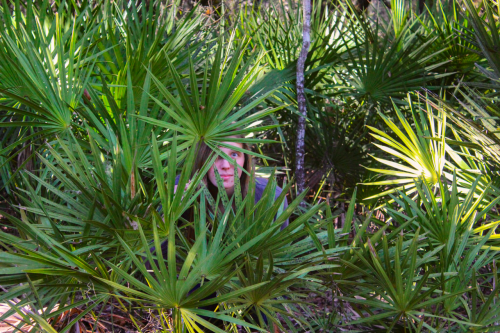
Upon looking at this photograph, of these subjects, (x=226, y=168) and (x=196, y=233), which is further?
(x=226, y=168)

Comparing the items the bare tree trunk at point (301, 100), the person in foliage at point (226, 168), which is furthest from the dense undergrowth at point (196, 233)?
the bare tree trunk at point (301, 100)

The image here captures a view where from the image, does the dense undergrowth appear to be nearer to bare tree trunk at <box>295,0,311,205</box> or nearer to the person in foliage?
the person in foliage

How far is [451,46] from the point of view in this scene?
229 cm

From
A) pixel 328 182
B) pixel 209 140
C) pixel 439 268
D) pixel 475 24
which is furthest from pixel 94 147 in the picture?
pixel 328 182

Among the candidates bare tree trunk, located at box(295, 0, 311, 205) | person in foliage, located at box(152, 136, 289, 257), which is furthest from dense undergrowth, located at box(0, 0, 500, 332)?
bare tree trunk, located at box(295, 0, 311, 205)

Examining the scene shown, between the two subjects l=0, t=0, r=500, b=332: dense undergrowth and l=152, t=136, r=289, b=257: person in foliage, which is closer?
l=0, t=0, r=500, b=332: dense undergrowth

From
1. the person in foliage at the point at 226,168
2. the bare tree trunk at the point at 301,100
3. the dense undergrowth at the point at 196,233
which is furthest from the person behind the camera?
the bare tree trunk at the point at 301,100

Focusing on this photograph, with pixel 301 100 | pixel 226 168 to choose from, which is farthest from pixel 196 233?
pixel 301 100

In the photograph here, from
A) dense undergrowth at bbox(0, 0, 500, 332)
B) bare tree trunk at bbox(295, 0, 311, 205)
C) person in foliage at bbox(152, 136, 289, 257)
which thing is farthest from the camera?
bare tree trunk at bbox(295, 0, 311, 205)

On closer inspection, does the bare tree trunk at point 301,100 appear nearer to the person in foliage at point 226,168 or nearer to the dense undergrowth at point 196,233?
the person in foliage at point 226,168

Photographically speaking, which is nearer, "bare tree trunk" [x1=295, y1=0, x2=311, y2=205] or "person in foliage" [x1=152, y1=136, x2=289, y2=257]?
"person in foliage" [x1=152, y1=136, x2=289, y2=257]

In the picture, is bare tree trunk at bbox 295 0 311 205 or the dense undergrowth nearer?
the dense undergrowth

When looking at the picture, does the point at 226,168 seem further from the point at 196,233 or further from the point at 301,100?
the point at 301,100

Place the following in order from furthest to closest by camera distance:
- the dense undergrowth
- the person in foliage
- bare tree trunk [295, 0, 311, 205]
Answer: bare tree trunk [295, 0, 311, 205], the person in foliage, the dense undergrowth
